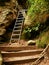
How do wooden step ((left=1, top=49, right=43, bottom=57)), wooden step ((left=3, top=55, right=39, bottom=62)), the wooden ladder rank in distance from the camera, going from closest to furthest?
wooden step ((left=3, top=55, right=39, bottom=62)), wooden step ((left=1, top=49, right=43, bottom=57)), the wooden ladder

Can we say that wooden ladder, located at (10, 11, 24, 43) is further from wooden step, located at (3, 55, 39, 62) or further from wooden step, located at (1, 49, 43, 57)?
wooden step, located at (3, 55, 39, 62)

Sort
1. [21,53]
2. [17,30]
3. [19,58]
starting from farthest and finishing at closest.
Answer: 1. [17,30]
2. [21,53]
3. [19,58]

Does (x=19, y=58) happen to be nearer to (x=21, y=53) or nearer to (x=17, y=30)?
(x=21, y=53)

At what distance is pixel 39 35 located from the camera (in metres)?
10.5

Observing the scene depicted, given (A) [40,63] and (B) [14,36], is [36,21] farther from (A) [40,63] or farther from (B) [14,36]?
(A) [40,63]

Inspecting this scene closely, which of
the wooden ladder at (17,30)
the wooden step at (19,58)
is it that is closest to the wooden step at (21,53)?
the wooden step at (19,58)

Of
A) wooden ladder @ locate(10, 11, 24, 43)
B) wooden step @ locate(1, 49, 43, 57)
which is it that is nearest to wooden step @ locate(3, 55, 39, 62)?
wooden step @ locate(1, 49, 43, 57)

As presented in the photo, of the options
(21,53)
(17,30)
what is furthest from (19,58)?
(17,30)

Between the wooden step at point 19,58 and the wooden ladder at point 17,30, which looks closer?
the wooden step at point 19,58

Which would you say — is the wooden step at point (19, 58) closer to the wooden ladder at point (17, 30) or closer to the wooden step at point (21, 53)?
the wooden step at point (21, 53)

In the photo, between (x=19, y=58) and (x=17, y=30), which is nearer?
(x=19, y=58)

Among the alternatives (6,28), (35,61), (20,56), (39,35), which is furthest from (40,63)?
(6,28)

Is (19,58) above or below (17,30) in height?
below

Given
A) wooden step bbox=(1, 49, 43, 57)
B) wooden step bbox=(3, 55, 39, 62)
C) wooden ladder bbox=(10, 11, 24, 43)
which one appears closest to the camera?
wooden step bbox=(3, 55, 39, 62)
